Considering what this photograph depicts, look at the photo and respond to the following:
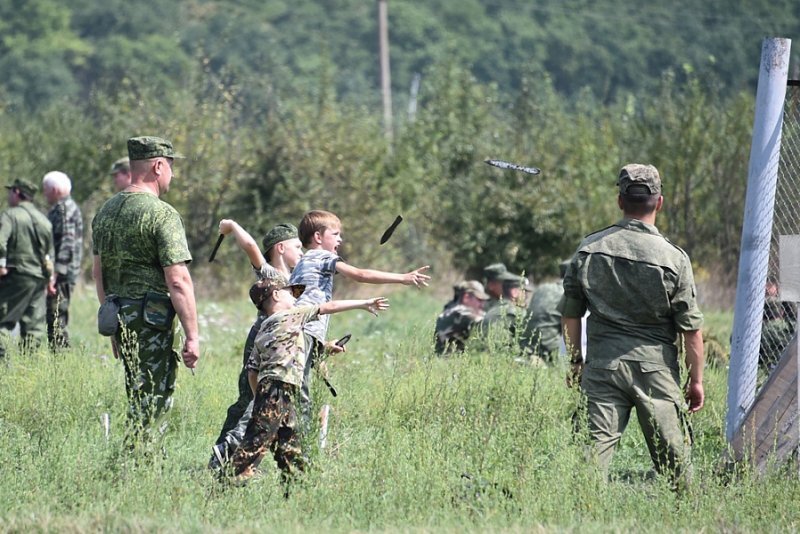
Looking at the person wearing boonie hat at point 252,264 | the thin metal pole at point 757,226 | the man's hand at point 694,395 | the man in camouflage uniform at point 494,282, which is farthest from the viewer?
the man in camouflage uniform at point 494,282

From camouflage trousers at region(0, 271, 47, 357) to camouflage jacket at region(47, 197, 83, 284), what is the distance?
0.52 meters

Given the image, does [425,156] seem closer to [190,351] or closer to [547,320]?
[547,320]

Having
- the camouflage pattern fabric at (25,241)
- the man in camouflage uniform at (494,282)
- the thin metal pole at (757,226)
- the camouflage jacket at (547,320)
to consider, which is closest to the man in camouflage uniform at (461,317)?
the man in camouflage uniform at (494,282)

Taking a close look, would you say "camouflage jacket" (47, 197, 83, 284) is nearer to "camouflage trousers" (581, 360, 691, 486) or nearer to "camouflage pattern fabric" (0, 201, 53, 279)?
"camouflage pattern fabric" (0, 201, 53, 279)

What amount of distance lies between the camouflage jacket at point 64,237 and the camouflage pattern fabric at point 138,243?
223 inches

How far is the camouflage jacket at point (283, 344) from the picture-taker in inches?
250

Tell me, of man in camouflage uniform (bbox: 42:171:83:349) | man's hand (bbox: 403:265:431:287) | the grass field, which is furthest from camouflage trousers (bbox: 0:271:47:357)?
man's hand (bbox: 403:265:431:287)

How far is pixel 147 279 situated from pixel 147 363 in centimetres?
47

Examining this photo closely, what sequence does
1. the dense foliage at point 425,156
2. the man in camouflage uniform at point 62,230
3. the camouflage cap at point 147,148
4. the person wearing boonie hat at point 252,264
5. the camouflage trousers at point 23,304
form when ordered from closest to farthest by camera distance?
the camouflage cap at point 147,148, the person wearing boonie hat at point 252,264, the camouflage trousers at point 23,304, the man in camouflage uniform at point 62,230, the dense foliage at point 425,156

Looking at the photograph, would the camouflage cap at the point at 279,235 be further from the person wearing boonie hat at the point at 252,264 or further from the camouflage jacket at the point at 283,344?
the camouflage jacket at the point at 283,344

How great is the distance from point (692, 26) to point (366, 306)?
68817 mm

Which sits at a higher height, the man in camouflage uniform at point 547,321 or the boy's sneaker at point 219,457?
the boy's sneaker at point 219,457

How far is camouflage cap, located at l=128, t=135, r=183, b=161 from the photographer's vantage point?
21.7 ft

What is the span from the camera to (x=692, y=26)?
71.2 metres
